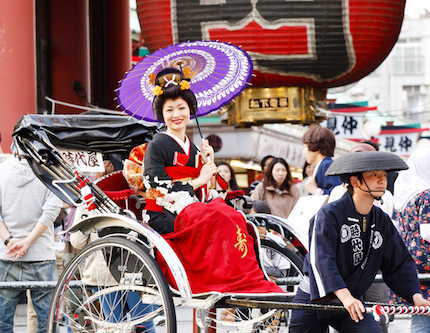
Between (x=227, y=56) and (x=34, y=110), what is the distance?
4555mm

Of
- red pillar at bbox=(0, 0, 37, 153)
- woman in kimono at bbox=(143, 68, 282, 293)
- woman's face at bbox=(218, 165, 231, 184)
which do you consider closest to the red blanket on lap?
woman in kimono at bbox=(143, 68, 282, 293)

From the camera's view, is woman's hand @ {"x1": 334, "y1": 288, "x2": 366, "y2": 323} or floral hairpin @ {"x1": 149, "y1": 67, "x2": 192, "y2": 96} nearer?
woman's hand @ {"x1": 334, "y1": 288, "x2": 366, "y2": 323}

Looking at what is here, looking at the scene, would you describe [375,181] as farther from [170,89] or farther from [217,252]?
[170,89]

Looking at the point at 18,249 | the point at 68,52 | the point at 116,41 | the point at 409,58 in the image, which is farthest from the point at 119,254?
→ the point at 409,58

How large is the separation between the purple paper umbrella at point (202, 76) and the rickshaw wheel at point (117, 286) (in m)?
1.01

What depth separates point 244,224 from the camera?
3.66 metres

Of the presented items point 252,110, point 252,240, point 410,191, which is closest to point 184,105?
point 252,240

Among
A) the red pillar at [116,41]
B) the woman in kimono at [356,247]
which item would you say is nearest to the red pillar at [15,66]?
the red pillar at [116,41]

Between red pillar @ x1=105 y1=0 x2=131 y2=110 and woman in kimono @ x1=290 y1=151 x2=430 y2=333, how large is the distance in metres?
9.50

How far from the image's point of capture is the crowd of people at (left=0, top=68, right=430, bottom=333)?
293 centimetres

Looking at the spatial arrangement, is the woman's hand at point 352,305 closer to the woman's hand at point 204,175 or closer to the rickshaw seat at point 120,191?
the woman's hand at point 204,175

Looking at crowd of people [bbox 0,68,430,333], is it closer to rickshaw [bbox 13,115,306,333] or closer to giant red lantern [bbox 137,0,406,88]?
rickshaw [bbox 13,115,306,333]

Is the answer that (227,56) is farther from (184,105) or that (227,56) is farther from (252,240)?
(252,240)

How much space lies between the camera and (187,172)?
3.84 metres
